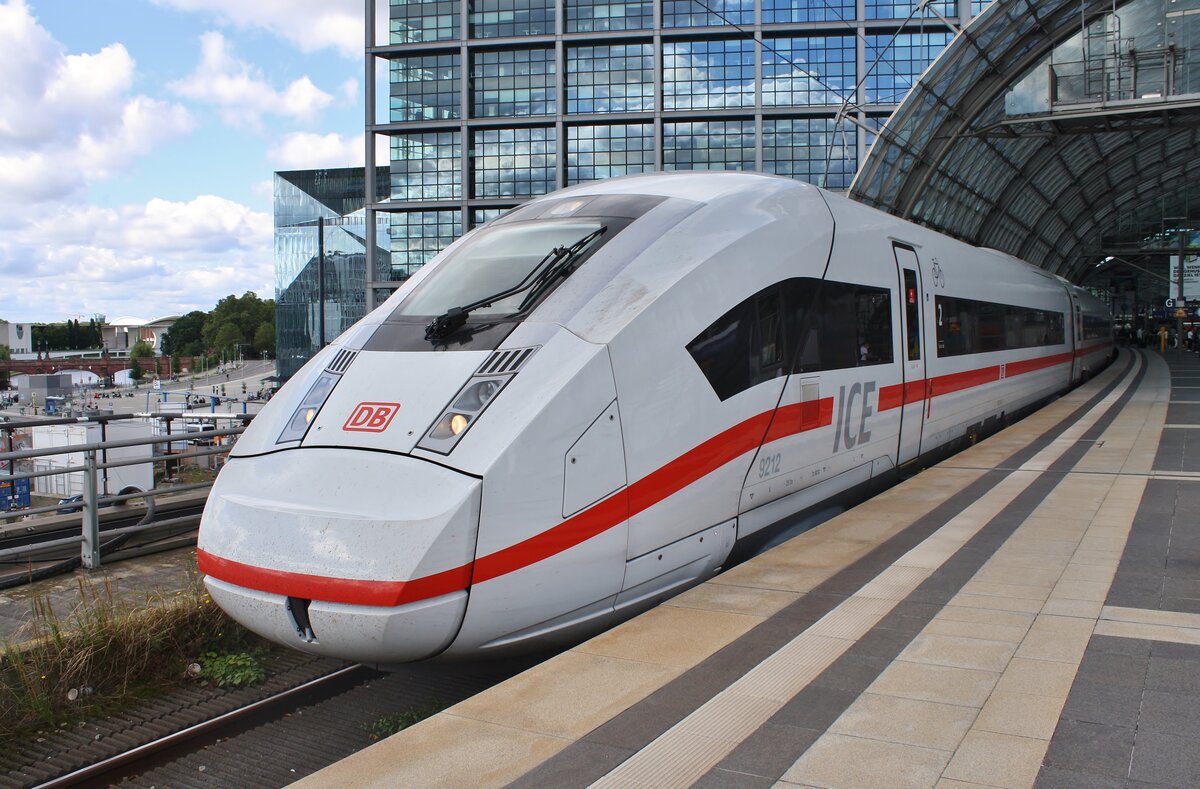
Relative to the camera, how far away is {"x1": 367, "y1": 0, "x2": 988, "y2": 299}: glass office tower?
4359 cm

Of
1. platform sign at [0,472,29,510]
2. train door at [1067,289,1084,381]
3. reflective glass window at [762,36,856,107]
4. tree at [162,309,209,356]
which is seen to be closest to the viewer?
platform sign at [0,472,29,510]

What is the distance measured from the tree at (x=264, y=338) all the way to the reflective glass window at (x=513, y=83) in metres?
95.2

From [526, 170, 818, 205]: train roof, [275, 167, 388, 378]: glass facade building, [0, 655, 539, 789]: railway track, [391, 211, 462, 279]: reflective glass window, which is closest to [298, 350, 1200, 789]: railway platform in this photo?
[0, 655, 539, 789]: railway track

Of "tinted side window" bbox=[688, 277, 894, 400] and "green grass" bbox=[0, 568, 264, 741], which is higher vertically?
"tinted side window" bbox=[688, 277, 894, 400]

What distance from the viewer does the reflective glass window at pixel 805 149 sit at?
145 feet

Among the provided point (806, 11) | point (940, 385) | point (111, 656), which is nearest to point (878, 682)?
point (111, 656)

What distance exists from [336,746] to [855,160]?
145 ft

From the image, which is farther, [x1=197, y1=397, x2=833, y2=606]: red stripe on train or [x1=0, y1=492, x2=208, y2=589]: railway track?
[x1=0, y1=492, x2=208, y2=589]: railway track

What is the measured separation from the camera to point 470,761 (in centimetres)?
340

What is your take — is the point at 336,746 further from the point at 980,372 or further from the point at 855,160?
the point at 855,160

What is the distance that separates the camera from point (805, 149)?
44.3 meters

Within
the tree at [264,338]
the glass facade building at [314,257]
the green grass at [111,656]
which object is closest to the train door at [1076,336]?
the green grass at [111,656]

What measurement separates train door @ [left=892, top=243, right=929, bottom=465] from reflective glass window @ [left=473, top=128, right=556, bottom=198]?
3832 cm

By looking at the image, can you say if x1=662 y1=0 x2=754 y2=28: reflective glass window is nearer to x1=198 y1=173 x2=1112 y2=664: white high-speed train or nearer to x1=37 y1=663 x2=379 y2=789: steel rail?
x1=198 y1=173 x2=1112 y2=664: white high-speed train
